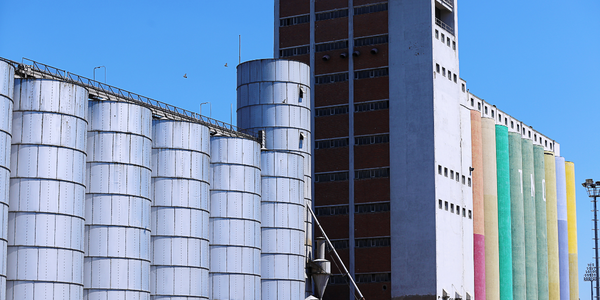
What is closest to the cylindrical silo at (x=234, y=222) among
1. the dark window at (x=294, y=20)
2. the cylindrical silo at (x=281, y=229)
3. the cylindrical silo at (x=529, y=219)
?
the cylindrical silo at (x=281, y=229)

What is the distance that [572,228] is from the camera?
142250 millimetres

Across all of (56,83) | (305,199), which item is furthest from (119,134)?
(305,199)

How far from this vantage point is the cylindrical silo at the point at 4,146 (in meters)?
54.3

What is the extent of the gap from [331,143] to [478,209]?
19.0 meters

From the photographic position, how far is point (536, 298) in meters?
120

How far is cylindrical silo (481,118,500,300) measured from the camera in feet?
355

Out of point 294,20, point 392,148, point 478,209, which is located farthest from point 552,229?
point 294,20

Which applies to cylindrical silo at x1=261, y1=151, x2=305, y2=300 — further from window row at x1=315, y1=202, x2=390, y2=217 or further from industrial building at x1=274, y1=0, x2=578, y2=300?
window row at x1=315, y1=202, x2=390, y2=217

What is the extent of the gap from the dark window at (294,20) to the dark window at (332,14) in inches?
52.1

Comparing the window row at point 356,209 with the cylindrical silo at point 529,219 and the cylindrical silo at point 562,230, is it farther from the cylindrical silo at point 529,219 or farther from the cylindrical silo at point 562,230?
the cylindrical silo at point 562,230

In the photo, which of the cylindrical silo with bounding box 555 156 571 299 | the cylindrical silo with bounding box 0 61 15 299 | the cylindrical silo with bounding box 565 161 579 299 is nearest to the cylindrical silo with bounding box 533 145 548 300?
the cylindrical silo with bounding box 555 156 571 299

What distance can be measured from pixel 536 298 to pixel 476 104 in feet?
87.3

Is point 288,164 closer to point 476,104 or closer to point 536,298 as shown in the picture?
point 476,104

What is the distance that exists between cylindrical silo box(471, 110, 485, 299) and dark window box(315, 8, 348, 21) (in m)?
19.5
